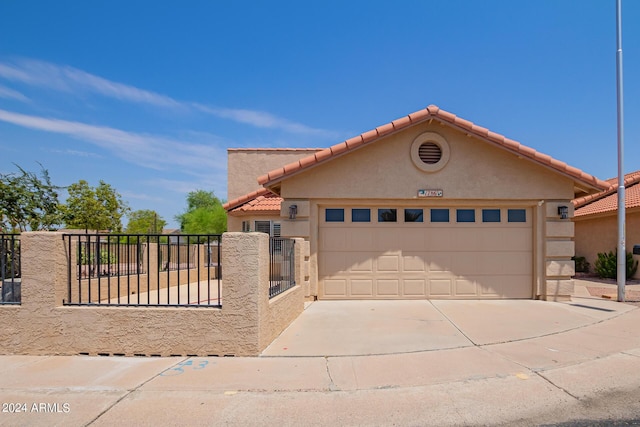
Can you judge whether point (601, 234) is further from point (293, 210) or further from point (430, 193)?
point (293, 210)

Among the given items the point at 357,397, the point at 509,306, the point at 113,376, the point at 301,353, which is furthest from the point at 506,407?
the point at 509,306

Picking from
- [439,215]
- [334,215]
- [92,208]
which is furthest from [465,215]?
[92,208]

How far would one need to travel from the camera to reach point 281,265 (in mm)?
7844

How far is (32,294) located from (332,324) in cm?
506

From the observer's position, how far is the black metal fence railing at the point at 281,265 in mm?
7120

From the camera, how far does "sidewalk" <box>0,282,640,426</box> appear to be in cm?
396

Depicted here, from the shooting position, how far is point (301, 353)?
587cm

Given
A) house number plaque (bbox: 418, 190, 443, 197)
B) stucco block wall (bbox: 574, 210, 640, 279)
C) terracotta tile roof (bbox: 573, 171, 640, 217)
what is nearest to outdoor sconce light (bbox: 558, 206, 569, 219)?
house number plaque (bbox: 418, 190, 443, 197)

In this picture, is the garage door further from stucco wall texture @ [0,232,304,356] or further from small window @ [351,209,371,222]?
stucco wall texture @ [0,232,304,356]

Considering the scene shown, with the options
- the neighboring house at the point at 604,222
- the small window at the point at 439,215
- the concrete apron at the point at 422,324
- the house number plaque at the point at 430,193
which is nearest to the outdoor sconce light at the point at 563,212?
the concrete apron at the point at 422,324

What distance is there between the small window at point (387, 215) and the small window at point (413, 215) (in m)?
0.27

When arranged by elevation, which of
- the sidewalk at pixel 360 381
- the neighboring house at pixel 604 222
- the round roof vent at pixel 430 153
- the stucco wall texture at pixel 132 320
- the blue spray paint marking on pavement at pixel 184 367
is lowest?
the blue spray paint marking on pavement at pixel 184 367

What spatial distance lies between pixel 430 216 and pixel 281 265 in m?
4.45

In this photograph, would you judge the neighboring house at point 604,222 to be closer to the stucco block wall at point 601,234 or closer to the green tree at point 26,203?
the stucco block wall at point 601,234
